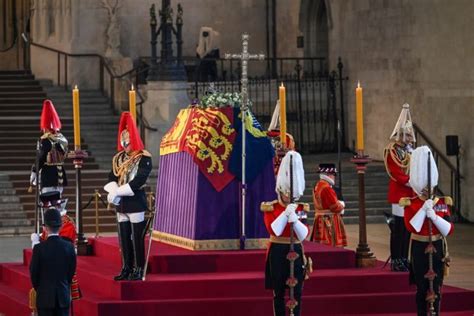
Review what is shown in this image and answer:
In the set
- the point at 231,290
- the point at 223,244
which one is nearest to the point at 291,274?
the point at 231,290

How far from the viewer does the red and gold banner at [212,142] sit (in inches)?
718

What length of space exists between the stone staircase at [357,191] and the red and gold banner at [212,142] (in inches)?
381

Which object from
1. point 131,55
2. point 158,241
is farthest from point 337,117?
point 158,241

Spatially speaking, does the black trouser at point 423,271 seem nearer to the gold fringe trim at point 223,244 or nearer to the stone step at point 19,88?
the gold fringe trim at point 223,244

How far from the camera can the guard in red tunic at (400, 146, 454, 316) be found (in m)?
16.2

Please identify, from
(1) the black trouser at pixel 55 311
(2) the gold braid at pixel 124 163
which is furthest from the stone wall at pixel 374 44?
(1) the black trouser at pixel 55 311

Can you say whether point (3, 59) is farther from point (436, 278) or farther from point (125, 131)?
point (436, 278)

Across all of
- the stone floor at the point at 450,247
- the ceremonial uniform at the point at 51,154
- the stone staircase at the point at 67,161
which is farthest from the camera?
the stone staircase at the point at 67,161

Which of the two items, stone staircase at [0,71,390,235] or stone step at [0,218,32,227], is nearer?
stone step at [0,218,32,227]

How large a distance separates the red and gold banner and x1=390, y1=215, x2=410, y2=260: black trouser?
1923 mm

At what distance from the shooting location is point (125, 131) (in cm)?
1775

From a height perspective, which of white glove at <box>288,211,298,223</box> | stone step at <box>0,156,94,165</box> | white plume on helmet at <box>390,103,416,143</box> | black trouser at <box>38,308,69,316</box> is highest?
white plume on helmet at <box>390,103,416,143</box>

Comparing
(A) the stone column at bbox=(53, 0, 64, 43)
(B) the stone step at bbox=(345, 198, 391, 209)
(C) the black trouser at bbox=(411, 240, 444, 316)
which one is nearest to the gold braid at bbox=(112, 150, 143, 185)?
(C) the black trouser at bbox=(411, 240, 444, 316)

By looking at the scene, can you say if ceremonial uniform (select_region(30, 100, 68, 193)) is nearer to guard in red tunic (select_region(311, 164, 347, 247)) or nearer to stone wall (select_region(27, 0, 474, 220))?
guard in red tunic (select_region(311, 164, 347, 247))
